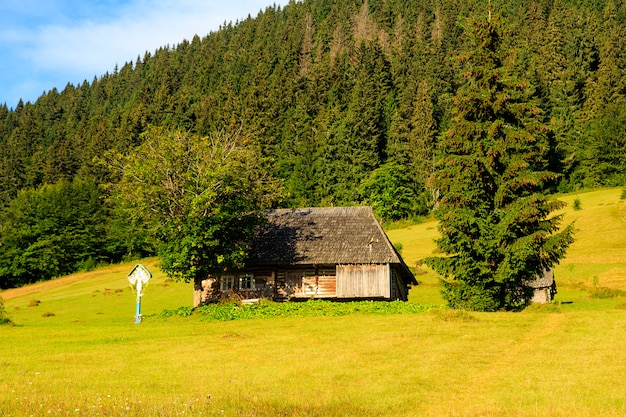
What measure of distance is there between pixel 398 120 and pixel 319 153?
1829 centimetres

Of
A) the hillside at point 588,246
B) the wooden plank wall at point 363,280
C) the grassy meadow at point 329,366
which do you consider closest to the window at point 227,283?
the grassy meadow at point 329,366

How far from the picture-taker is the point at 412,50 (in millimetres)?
160000

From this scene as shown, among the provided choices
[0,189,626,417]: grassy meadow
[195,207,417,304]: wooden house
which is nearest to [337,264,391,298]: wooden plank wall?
[195,207,417,304]: wooden house

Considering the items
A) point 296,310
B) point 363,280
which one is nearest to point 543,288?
point 363,280

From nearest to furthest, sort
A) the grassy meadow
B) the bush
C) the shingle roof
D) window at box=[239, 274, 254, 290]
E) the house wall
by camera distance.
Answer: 1. the grassy meadow
2. the bush
3. the house wall
4. the shingle roof
5. window at box=[239, 274, 254, 290]

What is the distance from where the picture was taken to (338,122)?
12306 cm

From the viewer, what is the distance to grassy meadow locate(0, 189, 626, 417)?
14.3m

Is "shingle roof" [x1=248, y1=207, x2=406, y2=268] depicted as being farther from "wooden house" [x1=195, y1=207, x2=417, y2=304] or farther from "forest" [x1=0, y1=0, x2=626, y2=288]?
"forest" [x1=0, y1=0, x2=626, y2=288]

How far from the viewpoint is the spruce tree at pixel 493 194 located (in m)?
31.0

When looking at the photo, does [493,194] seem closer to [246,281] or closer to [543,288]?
[543,288]

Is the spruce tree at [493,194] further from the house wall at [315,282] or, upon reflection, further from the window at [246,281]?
the window at [246,281]

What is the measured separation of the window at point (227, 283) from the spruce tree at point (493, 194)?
1565cm

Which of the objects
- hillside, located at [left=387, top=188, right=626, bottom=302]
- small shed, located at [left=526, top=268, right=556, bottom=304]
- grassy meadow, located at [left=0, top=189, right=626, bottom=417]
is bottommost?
grassy meadow, located at [left=0, top=189, right=626, bottom=417]

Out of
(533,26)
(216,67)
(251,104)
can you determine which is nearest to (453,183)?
(251,104)
